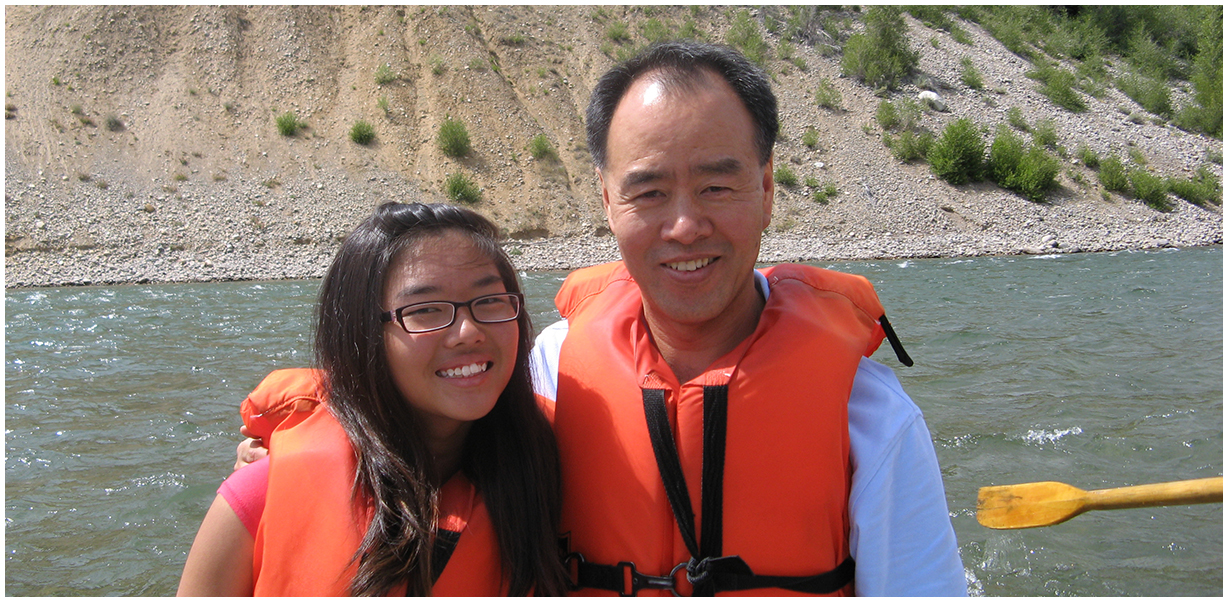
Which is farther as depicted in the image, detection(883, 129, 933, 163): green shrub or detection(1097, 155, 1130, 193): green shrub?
detection(883, 129, 933, 163): green shrub

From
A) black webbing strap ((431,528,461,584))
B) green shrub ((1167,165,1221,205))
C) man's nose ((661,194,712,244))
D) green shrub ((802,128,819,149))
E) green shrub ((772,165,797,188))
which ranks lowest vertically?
green shrub ((1167,165,1221,205))

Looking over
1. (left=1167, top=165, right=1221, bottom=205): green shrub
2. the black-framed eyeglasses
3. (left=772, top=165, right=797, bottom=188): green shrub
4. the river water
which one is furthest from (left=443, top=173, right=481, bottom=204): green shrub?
the black-framed eyeglasses

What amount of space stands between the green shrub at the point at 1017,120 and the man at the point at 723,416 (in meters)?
24.6

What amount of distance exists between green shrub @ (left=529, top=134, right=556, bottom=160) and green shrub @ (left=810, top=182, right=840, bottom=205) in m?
6.85

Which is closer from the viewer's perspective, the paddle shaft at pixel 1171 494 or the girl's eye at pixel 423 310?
the girl's eye at pixel 423 310

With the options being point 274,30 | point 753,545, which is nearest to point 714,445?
point 753,545

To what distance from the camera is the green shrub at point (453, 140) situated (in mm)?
20359

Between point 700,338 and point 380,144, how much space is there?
20.2 meters

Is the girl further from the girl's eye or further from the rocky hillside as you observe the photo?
the rocky hillside

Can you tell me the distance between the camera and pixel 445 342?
1.71 meters

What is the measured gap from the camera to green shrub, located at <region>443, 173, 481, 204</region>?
19188mm

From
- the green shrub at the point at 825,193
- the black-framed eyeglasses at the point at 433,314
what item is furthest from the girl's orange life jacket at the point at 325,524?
the green shrub at the point at 825,193

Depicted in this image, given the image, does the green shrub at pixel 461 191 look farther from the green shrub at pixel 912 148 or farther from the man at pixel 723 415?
the man at pixel 723 415

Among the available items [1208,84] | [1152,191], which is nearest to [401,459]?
[1152,191]
